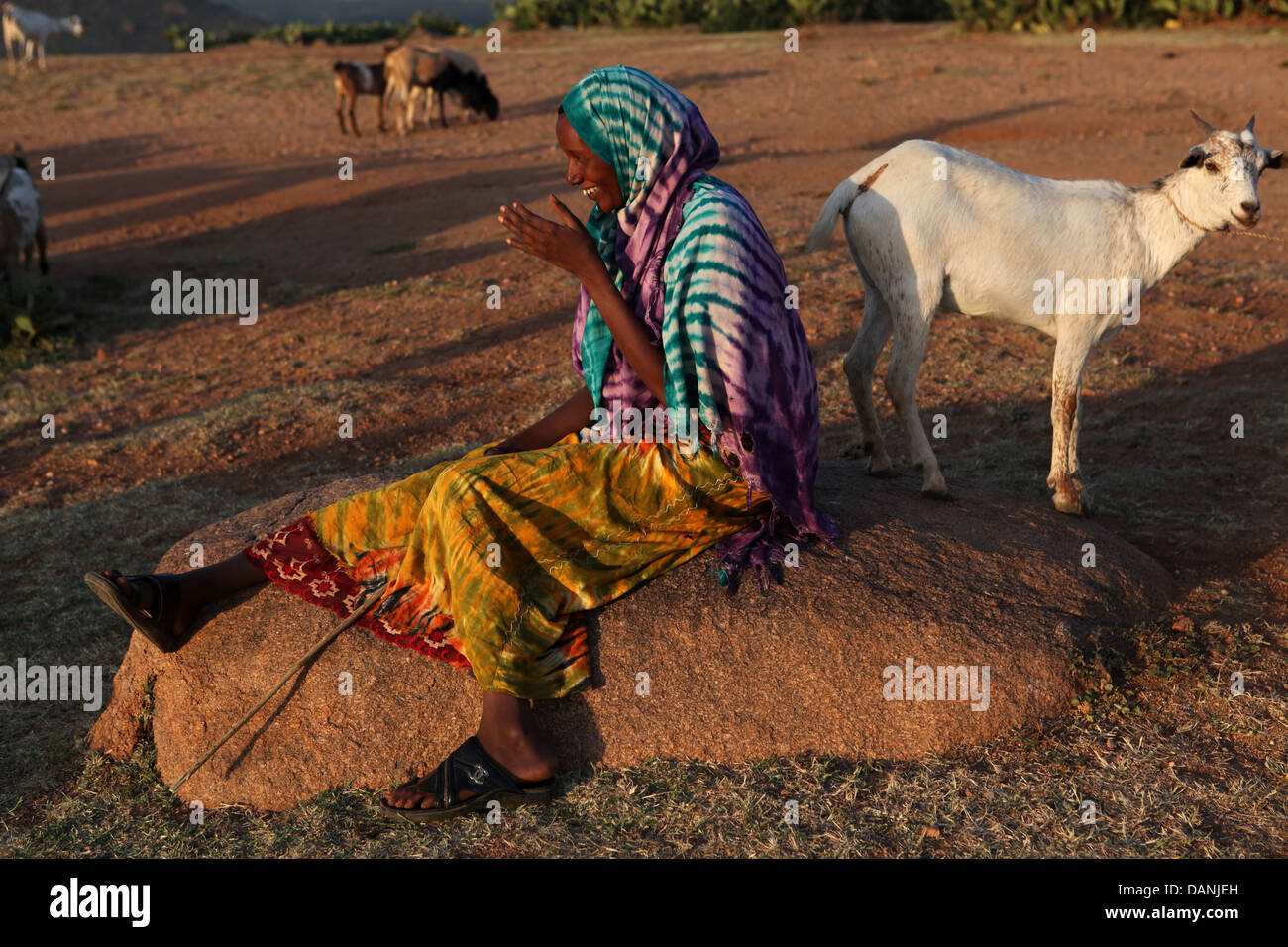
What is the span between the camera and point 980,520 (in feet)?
14.0

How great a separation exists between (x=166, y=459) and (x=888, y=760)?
5.04 m

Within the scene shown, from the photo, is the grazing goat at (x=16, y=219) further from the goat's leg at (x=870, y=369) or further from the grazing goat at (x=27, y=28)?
the grazing goat at (x=27, y=28)

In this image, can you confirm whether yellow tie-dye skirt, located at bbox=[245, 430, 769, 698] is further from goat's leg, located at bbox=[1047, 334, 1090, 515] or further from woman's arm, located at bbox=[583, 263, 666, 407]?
goat's leg, located at bbox=[1047, 334, 1090, 515]

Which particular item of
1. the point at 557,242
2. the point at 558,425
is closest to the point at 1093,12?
the point at 558,425

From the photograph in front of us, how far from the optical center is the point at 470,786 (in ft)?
10.4

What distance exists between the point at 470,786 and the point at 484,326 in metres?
6.07

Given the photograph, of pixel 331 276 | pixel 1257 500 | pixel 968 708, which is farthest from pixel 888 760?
pixel 331 276

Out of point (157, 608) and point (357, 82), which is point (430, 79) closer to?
point (357, 82)

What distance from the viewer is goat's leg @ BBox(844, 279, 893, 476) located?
4743 mm

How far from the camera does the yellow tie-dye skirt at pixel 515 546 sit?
320cm

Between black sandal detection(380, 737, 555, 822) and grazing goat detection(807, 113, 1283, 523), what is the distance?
6.73 feet

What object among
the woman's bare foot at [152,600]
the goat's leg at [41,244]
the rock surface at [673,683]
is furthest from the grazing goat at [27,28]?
the rock surface at [673,683]

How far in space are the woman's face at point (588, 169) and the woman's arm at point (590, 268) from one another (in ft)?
0.36
